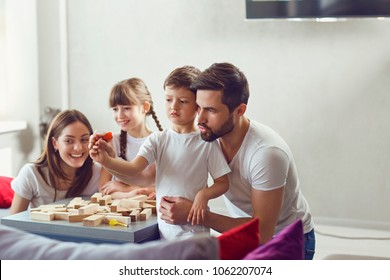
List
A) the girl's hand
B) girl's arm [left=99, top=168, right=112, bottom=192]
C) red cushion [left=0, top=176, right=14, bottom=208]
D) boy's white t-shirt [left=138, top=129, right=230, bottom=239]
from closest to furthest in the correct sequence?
boy's white t-shirt [left=138, top=129, right=230, bottom=239] < the girl's hand < girl's arm [left=99, top=168, right=112, bottom=192] < red cushion [left=0, top=176, right=14, bottom=208]

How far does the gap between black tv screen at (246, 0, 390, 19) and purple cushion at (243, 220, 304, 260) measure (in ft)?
8.06

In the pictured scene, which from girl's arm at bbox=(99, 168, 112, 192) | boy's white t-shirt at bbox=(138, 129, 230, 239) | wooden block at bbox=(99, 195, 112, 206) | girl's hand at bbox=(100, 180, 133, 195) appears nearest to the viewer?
boy's white t-shirt at bbox=(138, 129, 230, 239)

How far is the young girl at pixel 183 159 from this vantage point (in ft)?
6.91

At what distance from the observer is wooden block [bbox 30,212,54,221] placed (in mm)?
2102

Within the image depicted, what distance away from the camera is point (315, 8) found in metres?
3.56

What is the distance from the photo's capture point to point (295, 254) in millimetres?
1263

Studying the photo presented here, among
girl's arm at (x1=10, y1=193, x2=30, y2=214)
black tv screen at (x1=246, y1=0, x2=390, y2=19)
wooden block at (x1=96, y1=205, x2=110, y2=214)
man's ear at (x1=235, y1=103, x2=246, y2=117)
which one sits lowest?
girl's arm at (x1=10, y1=193, x2=30, y2=214)

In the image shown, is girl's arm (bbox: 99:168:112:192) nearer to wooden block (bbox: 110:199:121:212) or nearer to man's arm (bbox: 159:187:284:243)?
wooden block (bbox: 110:199:121:212)

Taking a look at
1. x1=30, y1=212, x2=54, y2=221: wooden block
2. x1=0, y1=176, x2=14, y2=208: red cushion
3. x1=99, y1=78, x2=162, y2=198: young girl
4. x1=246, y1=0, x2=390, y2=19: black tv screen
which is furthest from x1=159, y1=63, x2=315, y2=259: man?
x1=246, y1=0, x2=390, y2=19: black tv screen

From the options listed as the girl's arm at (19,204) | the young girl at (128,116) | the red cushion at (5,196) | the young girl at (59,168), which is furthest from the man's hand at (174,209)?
the red cushion at (5,196)

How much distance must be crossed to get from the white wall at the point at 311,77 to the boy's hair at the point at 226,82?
1641 mm

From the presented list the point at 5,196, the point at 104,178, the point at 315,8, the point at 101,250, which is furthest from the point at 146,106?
the point at 101,250

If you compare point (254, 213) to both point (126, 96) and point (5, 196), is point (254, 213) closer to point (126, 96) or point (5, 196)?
point (126, 96)

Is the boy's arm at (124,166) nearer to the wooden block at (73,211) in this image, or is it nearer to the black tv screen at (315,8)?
the wooden block at (73,211)
